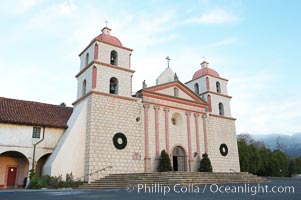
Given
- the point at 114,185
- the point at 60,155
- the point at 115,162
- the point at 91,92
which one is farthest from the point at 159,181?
the point at 91,92

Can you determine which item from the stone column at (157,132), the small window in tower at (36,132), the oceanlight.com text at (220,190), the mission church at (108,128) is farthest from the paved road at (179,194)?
the small window in tower at (36,132)

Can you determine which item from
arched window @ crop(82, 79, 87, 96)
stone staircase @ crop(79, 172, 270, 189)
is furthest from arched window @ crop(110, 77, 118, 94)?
stone staircase @ crop(79, 172, 270, 189)

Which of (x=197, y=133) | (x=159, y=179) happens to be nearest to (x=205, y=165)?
(x=197, y=133)

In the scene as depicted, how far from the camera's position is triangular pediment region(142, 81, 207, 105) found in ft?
79.1

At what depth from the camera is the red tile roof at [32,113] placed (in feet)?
64.1

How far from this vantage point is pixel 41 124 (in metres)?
20.2

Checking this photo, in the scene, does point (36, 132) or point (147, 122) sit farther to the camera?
point (147, 122)

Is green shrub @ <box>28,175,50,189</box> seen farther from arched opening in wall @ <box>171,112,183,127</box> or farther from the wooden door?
arched opening in wall @ <box>171,112,183,127</box>

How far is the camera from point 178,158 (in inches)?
942

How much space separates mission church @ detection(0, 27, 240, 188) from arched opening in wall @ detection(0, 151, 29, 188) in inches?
2.6

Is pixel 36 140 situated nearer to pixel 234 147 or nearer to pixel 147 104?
pixel 147 104

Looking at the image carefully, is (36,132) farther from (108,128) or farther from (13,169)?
(108,128)

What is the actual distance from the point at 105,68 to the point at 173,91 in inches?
275

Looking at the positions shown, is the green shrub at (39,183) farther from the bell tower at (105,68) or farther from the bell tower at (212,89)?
the bell tower at (212,89)
